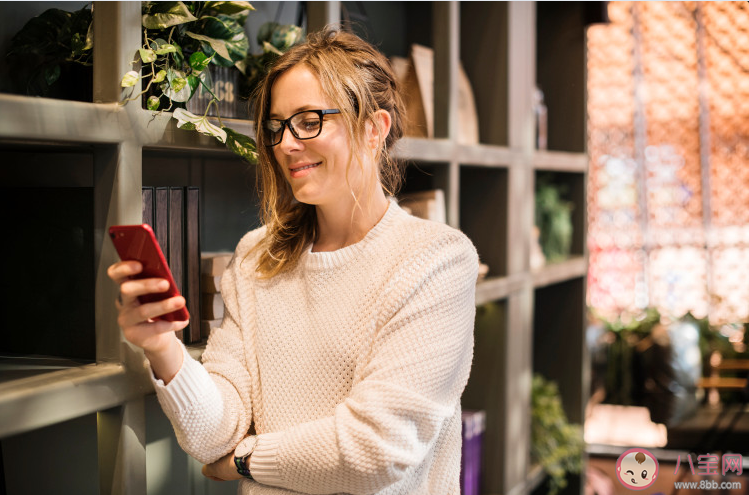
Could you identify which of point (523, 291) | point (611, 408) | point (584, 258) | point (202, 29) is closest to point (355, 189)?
point (202, 29)

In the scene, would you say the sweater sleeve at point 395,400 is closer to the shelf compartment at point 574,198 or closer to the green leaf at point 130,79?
the green leaf at point 130,79

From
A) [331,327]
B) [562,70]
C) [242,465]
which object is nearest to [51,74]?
[331,327]

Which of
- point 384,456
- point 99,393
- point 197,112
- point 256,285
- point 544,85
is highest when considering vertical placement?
point 544,85

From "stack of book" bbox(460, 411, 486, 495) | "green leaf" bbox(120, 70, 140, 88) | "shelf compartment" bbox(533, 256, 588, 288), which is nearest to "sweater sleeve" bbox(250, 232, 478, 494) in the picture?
"green leaf" bbox(120, 70, 140, 88)

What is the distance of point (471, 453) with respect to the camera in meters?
2.29

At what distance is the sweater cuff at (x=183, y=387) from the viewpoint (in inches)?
45.8

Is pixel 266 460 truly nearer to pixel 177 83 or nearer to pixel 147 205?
pixel 147 205

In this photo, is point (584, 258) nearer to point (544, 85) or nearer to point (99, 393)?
point (544, 85)

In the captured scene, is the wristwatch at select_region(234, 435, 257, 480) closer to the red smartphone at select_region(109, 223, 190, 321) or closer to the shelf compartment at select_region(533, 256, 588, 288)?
the red smartphone at select_region(109, 223, 190, 321)

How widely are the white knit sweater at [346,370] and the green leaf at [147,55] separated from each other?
Answer: 0.43 m

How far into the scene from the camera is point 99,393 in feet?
3.72

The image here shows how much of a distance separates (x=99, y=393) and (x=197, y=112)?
1.77ft

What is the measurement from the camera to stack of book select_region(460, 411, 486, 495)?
224cm

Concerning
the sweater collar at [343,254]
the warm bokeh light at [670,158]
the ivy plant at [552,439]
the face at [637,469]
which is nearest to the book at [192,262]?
the sweater collar at [343,254]
